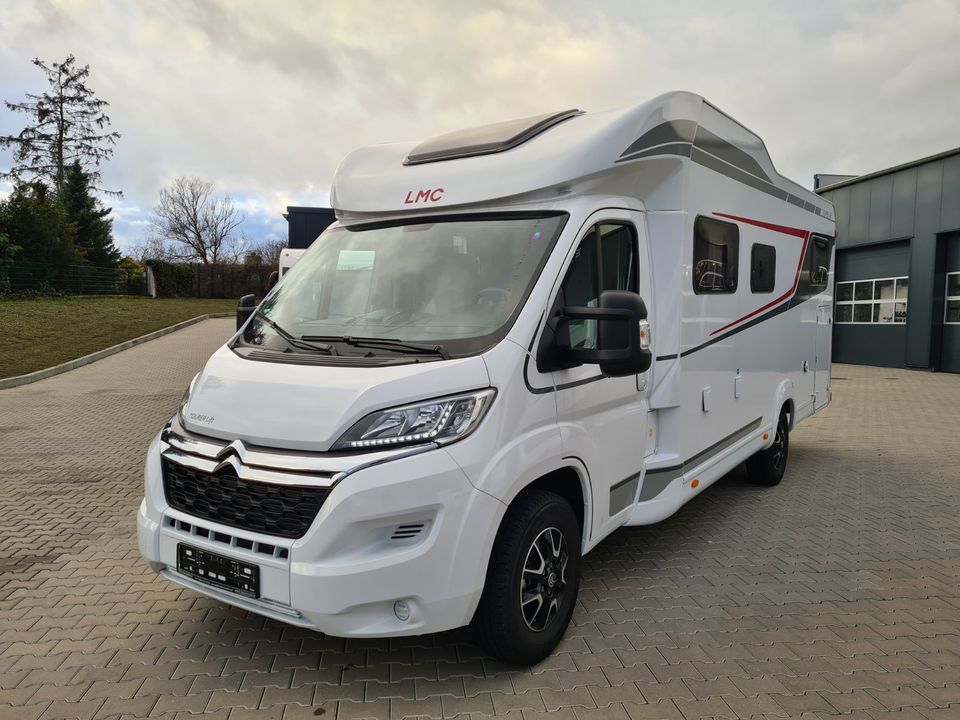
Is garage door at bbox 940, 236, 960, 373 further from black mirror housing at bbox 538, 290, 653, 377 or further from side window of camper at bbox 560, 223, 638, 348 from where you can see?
black mirror housing at bbox 538, 290, 653, 377

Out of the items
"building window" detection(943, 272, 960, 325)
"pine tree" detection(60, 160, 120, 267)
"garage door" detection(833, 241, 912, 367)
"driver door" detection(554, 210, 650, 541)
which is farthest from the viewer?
"pine tree" detection(60, 160, 120, 267)

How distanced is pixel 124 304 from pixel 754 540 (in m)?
29.8

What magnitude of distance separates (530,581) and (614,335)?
4.03ft

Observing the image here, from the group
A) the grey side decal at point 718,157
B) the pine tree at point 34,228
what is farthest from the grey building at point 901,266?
the pine tree at point 34,228

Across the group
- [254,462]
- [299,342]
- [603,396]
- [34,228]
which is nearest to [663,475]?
[603,396]

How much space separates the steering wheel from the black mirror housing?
11.6 inches

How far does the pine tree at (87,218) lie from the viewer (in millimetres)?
37562

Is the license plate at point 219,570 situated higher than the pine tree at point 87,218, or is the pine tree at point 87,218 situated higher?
the pine tree at point 87,218

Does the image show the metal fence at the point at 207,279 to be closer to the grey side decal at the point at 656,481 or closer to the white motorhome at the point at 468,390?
the white motorhome at the point at 468,390

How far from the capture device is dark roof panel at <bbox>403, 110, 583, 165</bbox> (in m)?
3.79

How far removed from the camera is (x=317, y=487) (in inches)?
109

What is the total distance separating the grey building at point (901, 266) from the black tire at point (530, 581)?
19.1 meters

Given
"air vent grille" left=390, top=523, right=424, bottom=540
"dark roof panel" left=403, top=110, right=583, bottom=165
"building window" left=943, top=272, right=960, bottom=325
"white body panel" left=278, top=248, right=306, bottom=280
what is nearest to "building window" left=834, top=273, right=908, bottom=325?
"building window" left=943, top=272, right=960, bottom=325

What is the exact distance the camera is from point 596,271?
3664mm
